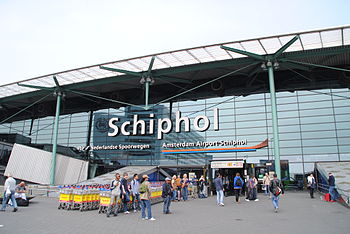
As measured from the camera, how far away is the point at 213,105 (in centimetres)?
2708

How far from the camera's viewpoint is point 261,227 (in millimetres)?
7914

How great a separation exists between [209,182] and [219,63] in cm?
970

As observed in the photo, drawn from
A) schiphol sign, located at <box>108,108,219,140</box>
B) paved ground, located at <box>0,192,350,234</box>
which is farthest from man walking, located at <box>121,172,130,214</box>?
schiphol sign, located at <box>108,108,219,140</box>

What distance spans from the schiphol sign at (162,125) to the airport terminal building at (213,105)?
0.10 metres

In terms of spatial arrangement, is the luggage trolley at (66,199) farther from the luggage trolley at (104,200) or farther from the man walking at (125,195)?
the man walking at (125,195)

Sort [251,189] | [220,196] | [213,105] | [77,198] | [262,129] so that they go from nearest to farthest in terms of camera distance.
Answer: [77,198] → [220,196] → [251,189] → [262,129] → [213,105]

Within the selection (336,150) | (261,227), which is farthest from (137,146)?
(261,227)

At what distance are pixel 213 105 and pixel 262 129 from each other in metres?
5.12

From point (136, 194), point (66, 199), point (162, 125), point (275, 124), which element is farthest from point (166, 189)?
point (162, 125)

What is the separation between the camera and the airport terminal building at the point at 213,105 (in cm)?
2197

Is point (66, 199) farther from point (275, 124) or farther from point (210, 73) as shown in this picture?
point (210, 73)

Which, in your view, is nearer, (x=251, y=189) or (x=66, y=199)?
(x=66, y=199)

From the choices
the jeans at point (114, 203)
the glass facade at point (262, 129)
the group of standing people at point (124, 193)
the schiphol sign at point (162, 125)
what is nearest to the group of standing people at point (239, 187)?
the group of standing people at point (124, 193)

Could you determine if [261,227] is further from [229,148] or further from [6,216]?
[229,148]
